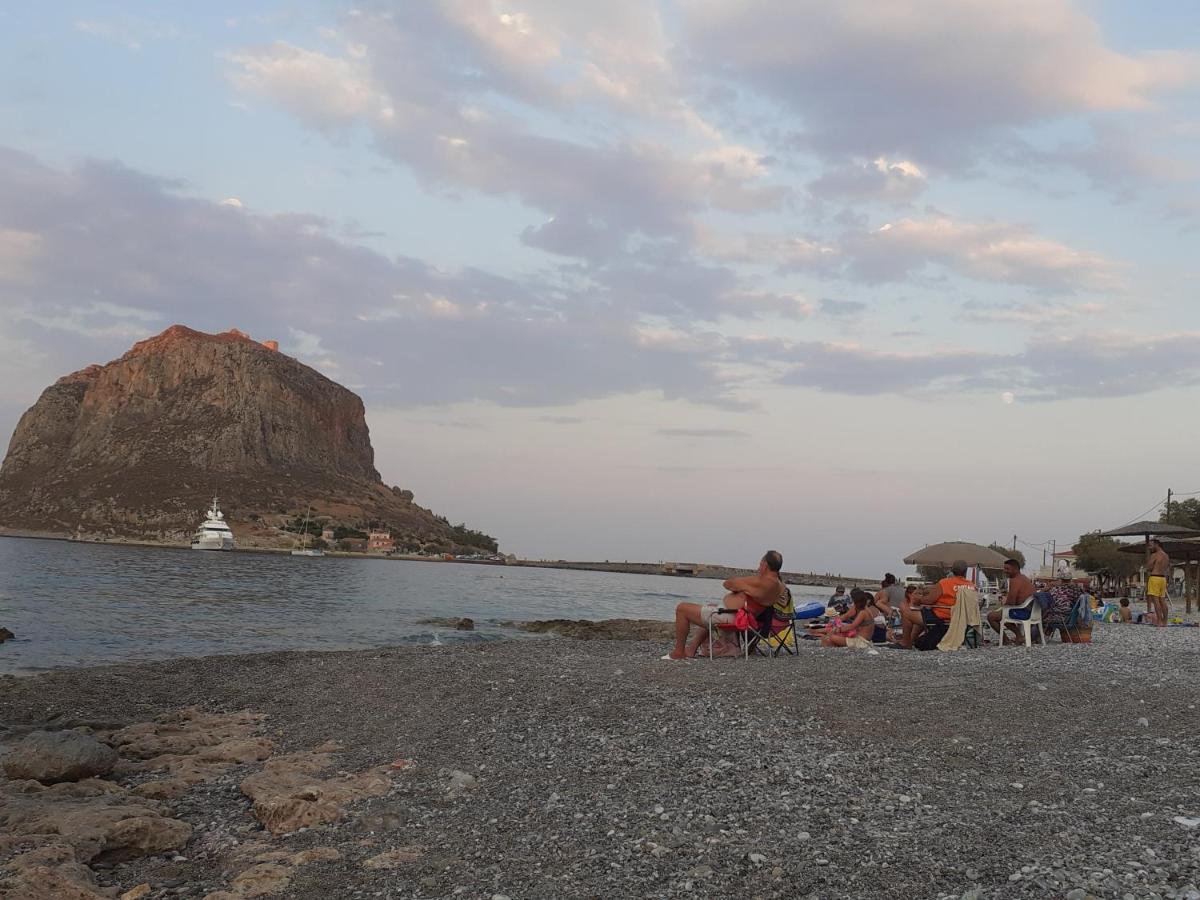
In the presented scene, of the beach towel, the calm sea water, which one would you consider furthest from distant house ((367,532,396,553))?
the beach towel

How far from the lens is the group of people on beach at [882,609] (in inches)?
499

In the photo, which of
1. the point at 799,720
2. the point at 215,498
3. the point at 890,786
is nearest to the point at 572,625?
the point at 799,720

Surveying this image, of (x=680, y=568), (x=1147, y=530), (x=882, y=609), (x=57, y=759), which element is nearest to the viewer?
(x=57, y=759)

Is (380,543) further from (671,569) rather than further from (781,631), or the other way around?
(781,631)

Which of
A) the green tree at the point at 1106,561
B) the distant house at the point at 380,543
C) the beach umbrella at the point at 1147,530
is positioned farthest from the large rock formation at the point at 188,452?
the beach umbrella at the point at 1147,530

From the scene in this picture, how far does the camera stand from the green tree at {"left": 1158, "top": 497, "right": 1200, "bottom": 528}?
54156mm

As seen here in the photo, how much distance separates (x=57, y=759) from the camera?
802 centimetres

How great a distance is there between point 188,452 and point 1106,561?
406 feet

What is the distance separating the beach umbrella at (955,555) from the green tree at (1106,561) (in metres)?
32.0

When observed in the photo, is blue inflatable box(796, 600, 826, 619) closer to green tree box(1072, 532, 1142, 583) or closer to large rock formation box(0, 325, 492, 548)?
green tree box(1072, 532, 1142, 583)

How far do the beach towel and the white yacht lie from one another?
105m

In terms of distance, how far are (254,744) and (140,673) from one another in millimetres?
7306

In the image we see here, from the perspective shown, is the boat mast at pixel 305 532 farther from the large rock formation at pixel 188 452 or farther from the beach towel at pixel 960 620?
the beach towel at pixel 960 620

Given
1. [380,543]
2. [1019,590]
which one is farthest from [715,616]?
[380,543]
